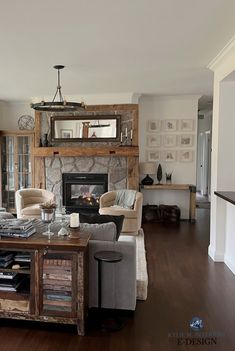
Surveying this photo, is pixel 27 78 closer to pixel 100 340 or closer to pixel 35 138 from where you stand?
pixel 35 138

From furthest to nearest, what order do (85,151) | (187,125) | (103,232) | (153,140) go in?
(153,140), (187,125), (85,151), (103,232)

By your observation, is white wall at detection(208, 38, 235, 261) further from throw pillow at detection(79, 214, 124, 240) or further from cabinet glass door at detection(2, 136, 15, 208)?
cabinet glass door at detection(2, 136, 15, 208)

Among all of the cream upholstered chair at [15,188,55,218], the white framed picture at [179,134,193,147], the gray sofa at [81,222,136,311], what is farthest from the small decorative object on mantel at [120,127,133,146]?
the gray sofa at [81,222,136,311]

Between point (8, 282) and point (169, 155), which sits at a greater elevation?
point (169, 155)

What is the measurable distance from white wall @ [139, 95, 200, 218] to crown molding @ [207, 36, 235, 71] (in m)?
2.49

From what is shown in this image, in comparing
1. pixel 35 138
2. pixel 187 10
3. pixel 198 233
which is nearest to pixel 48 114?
pixel 35 138

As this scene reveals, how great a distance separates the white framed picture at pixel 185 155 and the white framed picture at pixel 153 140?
56 cm

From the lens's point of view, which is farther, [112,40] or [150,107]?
[150,107]

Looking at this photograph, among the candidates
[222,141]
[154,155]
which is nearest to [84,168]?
[154,155]

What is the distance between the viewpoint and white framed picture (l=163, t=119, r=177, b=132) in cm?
677

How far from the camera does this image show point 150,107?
6789 millimetres

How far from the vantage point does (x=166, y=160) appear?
6.86 metres

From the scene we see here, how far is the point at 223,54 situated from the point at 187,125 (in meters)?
3.20

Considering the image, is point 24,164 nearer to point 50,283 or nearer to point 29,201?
point 29,201
